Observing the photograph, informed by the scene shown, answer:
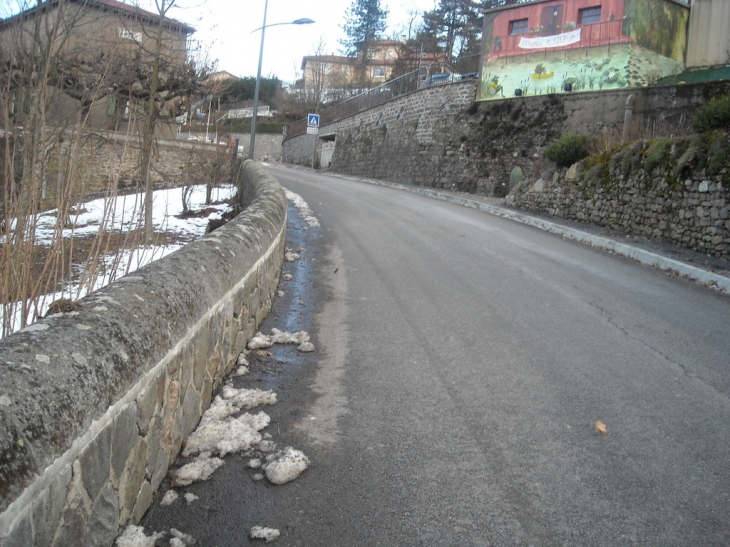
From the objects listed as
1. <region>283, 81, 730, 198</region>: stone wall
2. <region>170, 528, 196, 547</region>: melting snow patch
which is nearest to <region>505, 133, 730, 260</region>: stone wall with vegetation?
<region>283, 81, 730, 198</region>: stone wall

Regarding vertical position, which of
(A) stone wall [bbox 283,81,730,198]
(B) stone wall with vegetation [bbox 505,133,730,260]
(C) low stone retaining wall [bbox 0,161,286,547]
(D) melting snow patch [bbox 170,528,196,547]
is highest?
(A) stone wall [bbox 283,81,730,198]

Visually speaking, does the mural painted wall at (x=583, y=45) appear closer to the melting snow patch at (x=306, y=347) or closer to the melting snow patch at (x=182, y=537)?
the melting snow patch at (x=306, y=347)

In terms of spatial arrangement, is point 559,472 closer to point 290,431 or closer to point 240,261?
point 290,431

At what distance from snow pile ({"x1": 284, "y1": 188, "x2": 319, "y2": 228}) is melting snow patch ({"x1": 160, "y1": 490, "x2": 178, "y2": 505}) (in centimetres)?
1070

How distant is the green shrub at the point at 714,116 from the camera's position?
12312 millimetres

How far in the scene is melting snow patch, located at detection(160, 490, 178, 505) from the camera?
10.2 ft

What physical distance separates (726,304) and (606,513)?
6174mm

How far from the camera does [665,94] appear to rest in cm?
1983

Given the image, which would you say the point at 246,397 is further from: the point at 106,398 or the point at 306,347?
the point at 106,398

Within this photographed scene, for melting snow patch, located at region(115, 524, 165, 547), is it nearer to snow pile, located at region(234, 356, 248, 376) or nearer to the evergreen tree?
snow pile, located at region(234, 356, 248, 376)

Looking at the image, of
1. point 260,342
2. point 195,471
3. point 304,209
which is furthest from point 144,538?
point 304,209

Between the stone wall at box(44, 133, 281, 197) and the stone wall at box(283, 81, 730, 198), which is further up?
the stone wall at box(283, 81, 730, 198)

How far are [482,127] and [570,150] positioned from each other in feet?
33.1

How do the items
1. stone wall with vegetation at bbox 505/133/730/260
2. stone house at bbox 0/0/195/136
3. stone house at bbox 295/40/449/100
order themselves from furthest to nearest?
stone house at bbox 295/40/449/100 < stone wall with vegetation at bbox 505/133/730/260 < stone house at bbox 0/0/195/136
